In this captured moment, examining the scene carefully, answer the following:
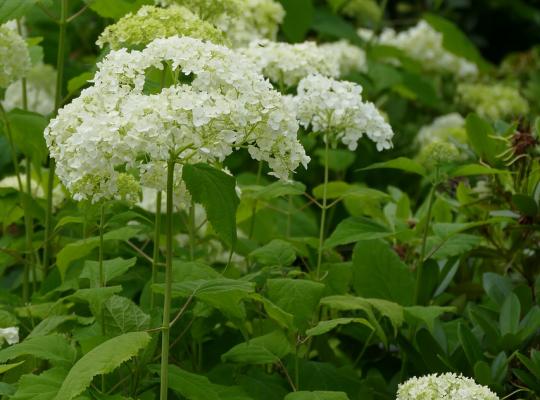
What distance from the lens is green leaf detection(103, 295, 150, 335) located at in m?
2.20

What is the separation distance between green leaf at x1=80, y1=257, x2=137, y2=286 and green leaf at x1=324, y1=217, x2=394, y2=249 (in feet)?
1.55

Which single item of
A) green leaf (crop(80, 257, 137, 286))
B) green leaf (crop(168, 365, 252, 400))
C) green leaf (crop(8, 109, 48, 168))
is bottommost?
green leaf (crop(168, 365, 252, 400))

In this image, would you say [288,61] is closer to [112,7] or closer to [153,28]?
[112,7]

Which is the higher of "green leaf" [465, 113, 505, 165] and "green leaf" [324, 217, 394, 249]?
"green leaf" [465, 113, 505, 165]

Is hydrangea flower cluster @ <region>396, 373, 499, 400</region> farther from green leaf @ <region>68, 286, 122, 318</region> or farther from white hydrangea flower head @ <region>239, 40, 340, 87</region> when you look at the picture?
white hydrangea flower head @ <region>239, 40, 340, 87</region>

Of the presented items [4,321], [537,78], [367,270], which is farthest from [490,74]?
[4,321]

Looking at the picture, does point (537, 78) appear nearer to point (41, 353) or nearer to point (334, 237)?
point (334, 237)

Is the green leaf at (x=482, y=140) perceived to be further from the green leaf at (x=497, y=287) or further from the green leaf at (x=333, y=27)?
the green leaf at (x=333, y=27)

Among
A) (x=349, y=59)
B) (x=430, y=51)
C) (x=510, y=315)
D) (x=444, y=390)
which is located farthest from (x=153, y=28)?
(x=430, y=51)

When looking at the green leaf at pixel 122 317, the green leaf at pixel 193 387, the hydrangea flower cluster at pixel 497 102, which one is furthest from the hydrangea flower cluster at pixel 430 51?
the green leaf at pixel 193 387

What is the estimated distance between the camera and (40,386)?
1.97m

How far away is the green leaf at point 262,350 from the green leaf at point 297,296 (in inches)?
2.3

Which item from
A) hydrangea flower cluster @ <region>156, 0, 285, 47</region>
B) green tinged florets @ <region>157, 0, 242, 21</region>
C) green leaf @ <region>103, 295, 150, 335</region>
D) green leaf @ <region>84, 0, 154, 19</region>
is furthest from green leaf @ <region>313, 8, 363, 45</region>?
green leaf @ <region>103, 295, 150, 335</region>

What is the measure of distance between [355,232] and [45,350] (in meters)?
0.79
